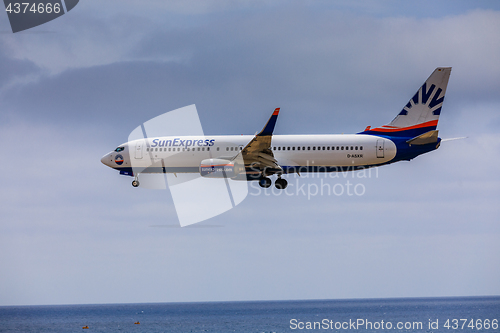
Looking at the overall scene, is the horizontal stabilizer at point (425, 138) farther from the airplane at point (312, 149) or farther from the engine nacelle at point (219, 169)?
the engine nacelle at point (219, 169)

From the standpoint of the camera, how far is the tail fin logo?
55.2 metres

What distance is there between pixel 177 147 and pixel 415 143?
21.1 meters

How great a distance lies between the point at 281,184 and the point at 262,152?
198 inches

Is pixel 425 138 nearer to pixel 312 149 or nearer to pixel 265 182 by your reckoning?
pixel 312 149

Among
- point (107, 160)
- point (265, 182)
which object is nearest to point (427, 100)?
point (265, 182)

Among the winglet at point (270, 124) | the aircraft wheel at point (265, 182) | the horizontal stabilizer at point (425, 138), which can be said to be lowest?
the aircraft wheel at point (265, 182)

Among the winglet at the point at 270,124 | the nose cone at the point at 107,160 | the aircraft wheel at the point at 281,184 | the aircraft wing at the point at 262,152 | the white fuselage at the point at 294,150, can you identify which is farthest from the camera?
the nose cone at the point at 107,160

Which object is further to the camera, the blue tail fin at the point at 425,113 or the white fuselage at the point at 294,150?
the blue tail fin at the point at 425,113

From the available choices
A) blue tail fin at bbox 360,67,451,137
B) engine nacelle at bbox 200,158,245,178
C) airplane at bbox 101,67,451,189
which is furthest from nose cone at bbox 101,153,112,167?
blue tail fin at bbox 360,67,451,137

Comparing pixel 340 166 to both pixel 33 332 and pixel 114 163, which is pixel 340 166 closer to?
pixel 114 163

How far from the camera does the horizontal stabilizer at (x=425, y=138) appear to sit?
5089cm

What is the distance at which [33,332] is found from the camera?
561ft

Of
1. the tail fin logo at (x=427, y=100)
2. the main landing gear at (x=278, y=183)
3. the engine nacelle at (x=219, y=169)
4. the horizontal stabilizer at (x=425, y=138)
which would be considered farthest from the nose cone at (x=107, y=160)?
the horizontal stabilizer at (x=425, y=138)

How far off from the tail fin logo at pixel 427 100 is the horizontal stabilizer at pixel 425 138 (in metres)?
4.58
